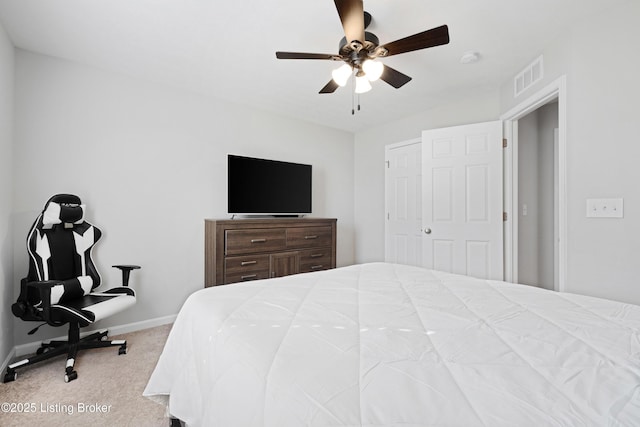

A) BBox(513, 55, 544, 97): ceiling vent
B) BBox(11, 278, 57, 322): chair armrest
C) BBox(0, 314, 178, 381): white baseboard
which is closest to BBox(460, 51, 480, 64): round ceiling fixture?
BBox(513, 55, 544, 97): ceiling vent

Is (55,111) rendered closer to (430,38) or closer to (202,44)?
(202,44)

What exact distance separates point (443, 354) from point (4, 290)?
9.77ft

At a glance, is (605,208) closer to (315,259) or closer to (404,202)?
(404,202)

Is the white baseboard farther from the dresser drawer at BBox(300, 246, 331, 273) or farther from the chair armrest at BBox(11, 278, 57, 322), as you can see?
the dresser drawer at BBox(300, 246, 331, 273)

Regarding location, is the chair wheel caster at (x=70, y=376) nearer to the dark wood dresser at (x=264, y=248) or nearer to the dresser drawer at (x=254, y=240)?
the dark wood dresser at (x=264, y=248)

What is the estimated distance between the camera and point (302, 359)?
830 mm

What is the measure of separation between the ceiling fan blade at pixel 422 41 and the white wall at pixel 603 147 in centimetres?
113

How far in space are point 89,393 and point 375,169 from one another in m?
3.93

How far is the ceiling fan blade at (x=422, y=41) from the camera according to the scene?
1715 millimetres

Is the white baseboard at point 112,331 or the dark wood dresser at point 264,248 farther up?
the dark wood dresser at point 264,248

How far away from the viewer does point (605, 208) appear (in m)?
1.98

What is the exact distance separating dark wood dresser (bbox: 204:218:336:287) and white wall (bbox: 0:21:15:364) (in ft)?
4.88

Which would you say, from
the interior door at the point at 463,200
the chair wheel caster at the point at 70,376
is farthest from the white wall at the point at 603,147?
the chair wheel caster at the point at 70,376

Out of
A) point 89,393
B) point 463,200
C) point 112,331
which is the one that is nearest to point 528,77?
point 463,200
